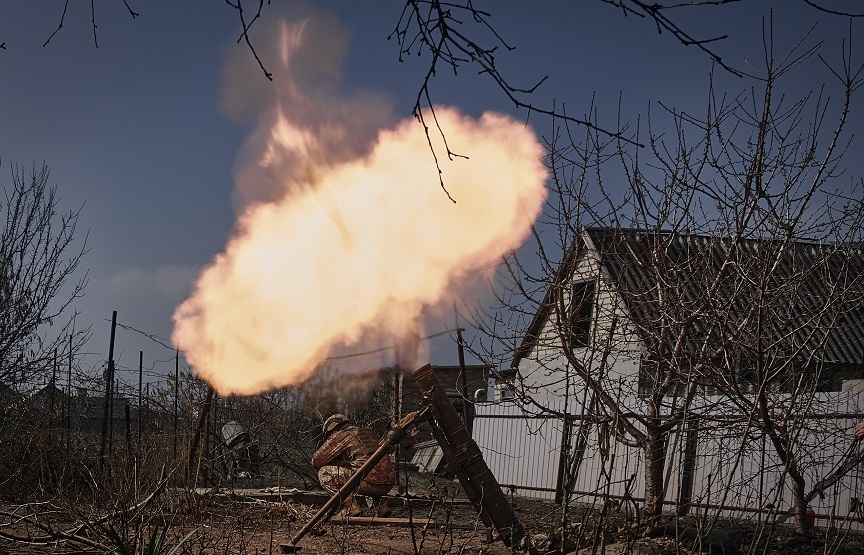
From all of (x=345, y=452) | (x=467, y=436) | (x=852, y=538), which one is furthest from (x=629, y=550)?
(x=345, y=452)

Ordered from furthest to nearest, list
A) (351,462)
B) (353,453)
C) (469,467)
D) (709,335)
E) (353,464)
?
(353,453), (351,462), (353,464), (469,467), (709,335)

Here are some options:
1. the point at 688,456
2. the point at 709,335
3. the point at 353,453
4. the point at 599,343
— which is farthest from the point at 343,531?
the point at 353,453

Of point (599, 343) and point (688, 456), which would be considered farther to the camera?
point (599, 343)

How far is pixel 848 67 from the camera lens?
303 inches

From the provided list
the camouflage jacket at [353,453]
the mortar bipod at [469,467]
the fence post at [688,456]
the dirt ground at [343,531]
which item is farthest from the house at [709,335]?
the camouflage jacket at [353,453]

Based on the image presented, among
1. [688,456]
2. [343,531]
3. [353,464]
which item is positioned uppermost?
[688,456]

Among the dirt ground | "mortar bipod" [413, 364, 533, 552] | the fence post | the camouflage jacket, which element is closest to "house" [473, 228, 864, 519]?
the fence post

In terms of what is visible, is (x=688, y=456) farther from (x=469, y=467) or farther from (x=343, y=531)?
(x=343, y=531)

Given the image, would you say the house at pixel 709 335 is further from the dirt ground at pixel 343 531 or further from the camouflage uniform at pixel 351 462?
the camouflage uniform at pixel 351 462

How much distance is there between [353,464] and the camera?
1196 cm

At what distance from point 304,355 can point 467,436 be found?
4.75 m

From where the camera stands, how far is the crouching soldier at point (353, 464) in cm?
1191

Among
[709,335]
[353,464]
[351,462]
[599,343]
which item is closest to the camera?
[709,335]

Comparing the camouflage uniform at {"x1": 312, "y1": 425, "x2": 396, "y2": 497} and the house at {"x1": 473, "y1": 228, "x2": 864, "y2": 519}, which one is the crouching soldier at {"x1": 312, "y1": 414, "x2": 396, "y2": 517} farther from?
the house at {"x1": 473, "y1": 228, "x2": 864, "y2": 519}
